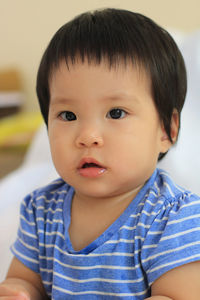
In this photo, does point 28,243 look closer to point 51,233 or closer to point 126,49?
point 51,233

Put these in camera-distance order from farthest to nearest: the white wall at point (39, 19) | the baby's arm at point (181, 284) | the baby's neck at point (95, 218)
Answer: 1. the white wall at point (39, 19)
2. the baby's neck at point (95, 218)
3. the baby's arm at point (181, 284)

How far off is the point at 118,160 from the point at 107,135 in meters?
0.04

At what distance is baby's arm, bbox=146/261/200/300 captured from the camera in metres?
0.56

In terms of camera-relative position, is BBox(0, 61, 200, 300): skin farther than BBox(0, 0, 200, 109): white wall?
No

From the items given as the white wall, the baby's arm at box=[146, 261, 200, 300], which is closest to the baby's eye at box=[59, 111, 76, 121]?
the baby's arm at box=[146, 261, 200, 300]

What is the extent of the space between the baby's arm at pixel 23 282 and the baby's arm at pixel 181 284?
9.4 inches

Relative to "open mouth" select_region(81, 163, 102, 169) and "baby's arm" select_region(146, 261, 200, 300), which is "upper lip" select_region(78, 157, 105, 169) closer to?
"open mouth" select_region(81, 163, 102, 169)

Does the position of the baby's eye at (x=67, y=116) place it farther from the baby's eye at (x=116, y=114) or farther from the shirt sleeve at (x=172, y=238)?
the shirt sleeve at (x=172, y=238)

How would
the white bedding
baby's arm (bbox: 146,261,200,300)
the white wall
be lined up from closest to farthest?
baby's arm (bbox: 146,261,200,300) → the white bedding → the white wall

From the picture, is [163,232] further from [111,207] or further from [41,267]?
[41,267]

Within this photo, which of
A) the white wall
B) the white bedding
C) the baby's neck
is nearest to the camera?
the baby's neck

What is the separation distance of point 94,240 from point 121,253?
0.05 meters

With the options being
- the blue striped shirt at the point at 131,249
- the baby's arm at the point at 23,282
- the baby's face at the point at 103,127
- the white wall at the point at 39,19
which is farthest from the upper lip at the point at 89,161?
the white wall at the point at 39,19

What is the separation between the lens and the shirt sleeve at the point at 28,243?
741 mm
